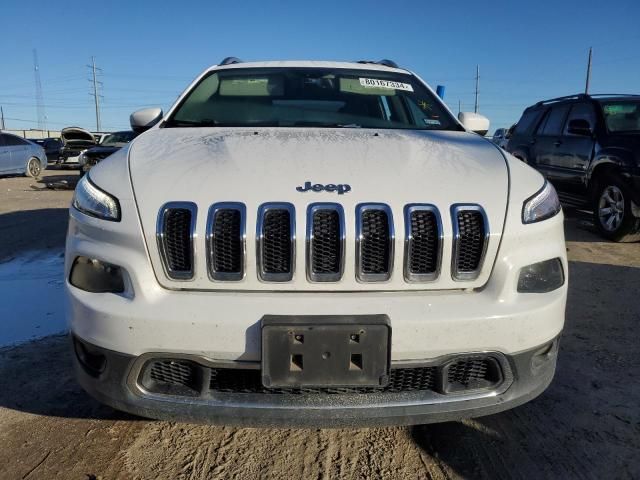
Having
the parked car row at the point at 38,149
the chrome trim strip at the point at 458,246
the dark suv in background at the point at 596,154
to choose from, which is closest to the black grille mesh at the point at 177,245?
the chrome trim strip at the point at 458,246

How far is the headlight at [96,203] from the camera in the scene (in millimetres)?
1930

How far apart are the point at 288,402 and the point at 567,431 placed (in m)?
1.37

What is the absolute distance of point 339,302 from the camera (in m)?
1.82

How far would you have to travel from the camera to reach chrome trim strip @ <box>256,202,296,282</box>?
182cm

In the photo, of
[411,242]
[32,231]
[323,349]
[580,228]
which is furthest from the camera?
[580,228]

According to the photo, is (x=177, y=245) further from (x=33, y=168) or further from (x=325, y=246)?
(x=33, y=168)

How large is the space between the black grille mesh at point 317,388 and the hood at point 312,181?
0.31 m

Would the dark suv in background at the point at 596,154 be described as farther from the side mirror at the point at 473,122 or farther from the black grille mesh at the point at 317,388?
the black grille mesh at the point at 317,388

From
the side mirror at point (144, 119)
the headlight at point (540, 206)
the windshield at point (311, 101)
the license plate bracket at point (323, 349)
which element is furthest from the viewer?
the side mirror at point (144, 119)

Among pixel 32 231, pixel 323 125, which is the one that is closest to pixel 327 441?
pixel 323 125

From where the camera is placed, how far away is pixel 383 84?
11.3 feet

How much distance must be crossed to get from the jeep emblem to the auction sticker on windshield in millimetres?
1686

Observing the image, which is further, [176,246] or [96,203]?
[96,203]

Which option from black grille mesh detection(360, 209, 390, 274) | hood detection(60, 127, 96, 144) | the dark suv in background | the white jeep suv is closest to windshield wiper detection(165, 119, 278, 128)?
the white jeep suv
